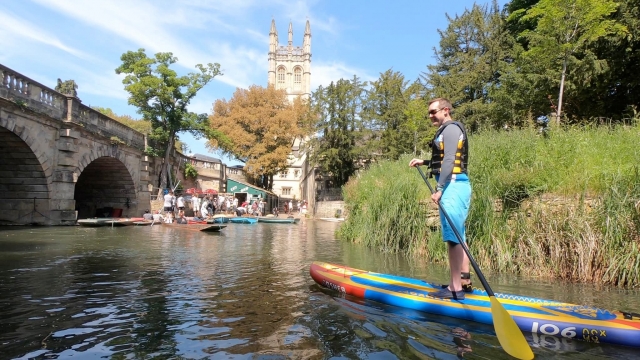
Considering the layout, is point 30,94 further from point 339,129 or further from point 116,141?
point 339,129

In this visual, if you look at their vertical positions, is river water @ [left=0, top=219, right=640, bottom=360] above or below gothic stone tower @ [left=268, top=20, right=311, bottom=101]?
below

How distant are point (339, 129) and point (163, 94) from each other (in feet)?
44.2

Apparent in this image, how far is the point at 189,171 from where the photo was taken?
3328 centimetres

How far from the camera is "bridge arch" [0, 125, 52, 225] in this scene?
51.5 ft

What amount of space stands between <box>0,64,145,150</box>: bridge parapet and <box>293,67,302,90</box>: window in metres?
74.3

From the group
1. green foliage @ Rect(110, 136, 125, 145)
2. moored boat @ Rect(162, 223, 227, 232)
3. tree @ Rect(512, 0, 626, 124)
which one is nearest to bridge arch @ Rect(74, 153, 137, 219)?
green foliage @ Rect(110, 136, 125, 145)

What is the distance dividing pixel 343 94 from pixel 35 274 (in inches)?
1148

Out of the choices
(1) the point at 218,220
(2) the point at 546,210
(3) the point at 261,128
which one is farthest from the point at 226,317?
(3) the point at 261,128

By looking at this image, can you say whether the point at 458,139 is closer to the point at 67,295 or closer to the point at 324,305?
the point at 324,305

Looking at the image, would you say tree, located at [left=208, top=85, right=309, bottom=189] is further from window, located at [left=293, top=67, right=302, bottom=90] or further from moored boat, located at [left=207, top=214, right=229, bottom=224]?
window, located at [left=293, top=67, right=302, bottom=90]

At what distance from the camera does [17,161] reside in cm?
1562

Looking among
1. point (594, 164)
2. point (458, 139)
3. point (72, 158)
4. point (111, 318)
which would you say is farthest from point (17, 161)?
point (594, 164)

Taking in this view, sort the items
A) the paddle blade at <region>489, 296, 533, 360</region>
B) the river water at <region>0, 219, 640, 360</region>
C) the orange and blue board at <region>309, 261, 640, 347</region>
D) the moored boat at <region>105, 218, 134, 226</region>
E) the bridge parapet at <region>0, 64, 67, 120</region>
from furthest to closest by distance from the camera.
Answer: the moored boat at <region>105, 218, 134, 226</region>, the bridge parapet at <region>0, 64, 67, 120</region>, the orange and blue board at <region>309, 261, 640, 347</region>, the river water at <region>0, 219, 640, 360</region>, the paddle blade at <region>489, 296, 533, 360</region>

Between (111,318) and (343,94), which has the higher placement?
(343,94)
